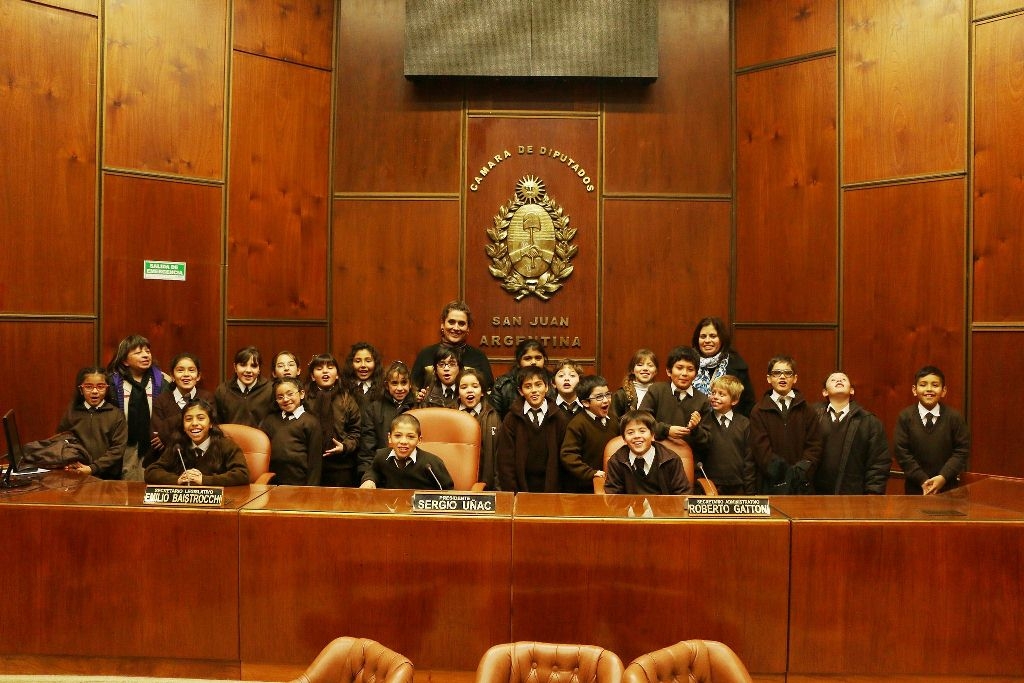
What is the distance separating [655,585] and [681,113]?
430cm

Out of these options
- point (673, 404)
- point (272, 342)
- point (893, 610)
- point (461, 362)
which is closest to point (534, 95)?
point (461, 362)

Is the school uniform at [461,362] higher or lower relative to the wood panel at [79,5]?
lower

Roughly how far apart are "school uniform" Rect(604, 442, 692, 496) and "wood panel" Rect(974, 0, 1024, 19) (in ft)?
11.6

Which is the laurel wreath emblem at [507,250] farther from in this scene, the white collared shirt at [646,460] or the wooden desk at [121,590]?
the wooden desk at [121,590]

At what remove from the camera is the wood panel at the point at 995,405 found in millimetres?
4879

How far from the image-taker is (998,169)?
16.3ft

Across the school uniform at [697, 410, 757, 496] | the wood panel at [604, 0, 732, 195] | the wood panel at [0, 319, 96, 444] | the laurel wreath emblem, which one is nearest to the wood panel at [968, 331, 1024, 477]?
the school uniform at [697, 410, 757, 496]

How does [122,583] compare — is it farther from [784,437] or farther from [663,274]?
[663,274]

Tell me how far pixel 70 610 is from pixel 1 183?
3.08 metres

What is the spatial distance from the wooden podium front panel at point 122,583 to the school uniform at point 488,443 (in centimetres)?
166

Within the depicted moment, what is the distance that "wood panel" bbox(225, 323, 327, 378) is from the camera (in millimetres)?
5859

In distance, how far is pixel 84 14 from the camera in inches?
204

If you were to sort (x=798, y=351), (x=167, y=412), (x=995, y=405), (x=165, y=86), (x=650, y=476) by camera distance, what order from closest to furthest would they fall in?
(x=650, y=476)
(x=167, y=412)
(x=995, y=405)
(x=165, y=86)
(x=798, y=351)

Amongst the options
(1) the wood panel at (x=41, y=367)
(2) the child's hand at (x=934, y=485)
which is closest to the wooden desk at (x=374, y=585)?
(2) the child's hand at (x=934, y=485)
